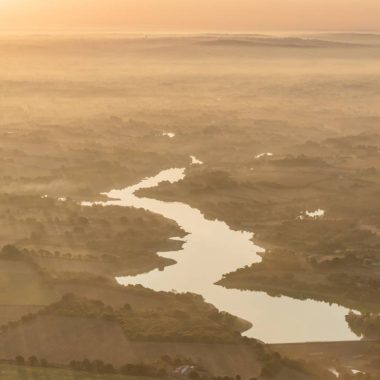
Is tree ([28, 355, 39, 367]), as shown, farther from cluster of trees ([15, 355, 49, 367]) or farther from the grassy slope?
the grassy slope

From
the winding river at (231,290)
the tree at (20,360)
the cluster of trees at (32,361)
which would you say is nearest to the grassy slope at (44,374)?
the cluster of trees at (32,361)

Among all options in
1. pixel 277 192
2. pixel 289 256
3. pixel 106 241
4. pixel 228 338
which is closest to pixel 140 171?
pixel 277 192

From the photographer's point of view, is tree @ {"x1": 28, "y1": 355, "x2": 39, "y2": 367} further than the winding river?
No

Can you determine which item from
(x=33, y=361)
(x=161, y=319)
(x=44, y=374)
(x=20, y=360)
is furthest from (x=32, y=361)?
(x=161, y=319)

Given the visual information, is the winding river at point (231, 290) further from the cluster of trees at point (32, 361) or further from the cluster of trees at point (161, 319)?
the cluster of trees at point (32, 361)

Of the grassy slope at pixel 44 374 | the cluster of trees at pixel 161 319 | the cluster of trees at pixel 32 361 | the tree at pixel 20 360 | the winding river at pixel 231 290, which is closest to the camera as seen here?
the grassy slope at pixel 44 374

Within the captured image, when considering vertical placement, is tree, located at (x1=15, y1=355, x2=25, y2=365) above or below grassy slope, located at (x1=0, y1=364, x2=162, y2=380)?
above

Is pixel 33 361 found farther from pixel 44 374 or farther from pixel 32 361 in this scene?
pixel 44 374

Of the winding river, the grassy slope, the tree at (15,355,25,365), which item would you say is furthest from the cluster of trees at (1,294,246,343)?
the grassy slope
